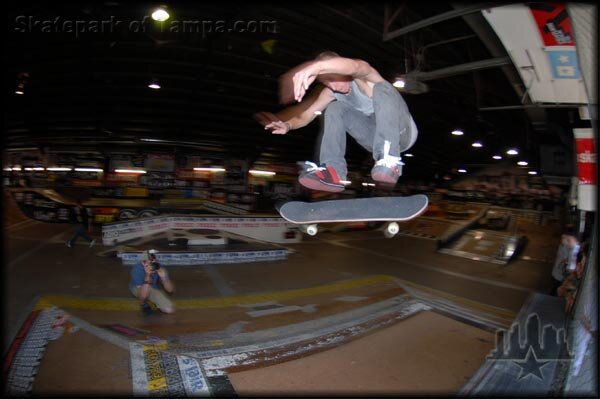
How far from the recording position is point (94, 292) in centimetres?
689

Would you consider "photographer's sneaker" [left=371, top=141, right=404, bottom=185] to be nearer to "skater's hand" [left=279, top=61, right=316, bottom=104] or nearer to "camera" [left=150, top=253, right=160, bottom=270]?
"skater's hand" [left=279, top=61, right=316, bottom=104]

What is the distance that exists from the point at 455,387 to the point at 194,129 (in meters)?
6.78

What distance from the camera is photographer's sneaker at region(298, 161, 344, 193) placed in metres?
2.71

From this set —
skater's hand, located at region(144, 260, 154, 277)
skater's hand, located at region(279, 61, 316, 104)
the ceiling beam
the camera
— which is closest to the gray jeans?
skater's hand, located at region(279, 61, 316, 104)

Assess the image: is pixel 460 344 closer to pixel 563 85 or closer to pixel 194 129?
pixel 563 85

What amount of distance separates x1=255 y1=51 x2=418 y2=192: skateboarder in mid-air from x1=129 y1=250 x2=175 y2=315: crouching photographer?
14.9 ft

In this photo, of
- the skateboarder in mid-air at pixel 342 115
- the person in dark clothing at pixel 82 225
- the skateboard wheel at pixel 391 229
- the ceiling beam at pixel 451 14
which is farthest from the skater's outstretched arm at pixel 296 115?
the person in dark clothing at pixel 82 225

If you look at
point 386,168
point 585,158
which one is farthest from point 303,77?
point 585,158

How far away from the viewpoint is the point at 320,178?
270 cm

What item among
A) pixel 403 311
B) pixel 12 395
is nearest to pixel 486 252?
pixel 403 311

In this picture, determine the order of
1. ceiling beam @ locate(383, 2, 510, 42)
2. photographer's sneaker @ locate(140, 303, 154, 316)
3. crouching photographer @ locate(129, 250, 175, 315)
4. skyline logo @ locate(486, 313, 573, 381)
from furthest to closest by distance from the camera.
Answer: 1. photographer's sneaker @ locate(140, 303, 154, 316)
2. crouching photographer @ locate(129, 250, 175, 315)
3. skyline logo @ locate(486, 313, 573, 381)
4. ceiling beam @ locate(383, 2, 510, 42)

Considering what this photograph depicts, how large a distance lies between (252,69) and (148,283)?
449 cm

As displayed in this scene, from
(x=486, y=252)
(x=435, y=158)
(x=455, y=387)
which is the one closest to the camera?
(x=455, y=387)

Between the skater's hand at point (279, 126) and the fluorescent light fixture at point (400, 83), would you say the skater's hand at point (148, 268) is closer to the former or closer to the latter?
the skater's hand at point (279, 126)
